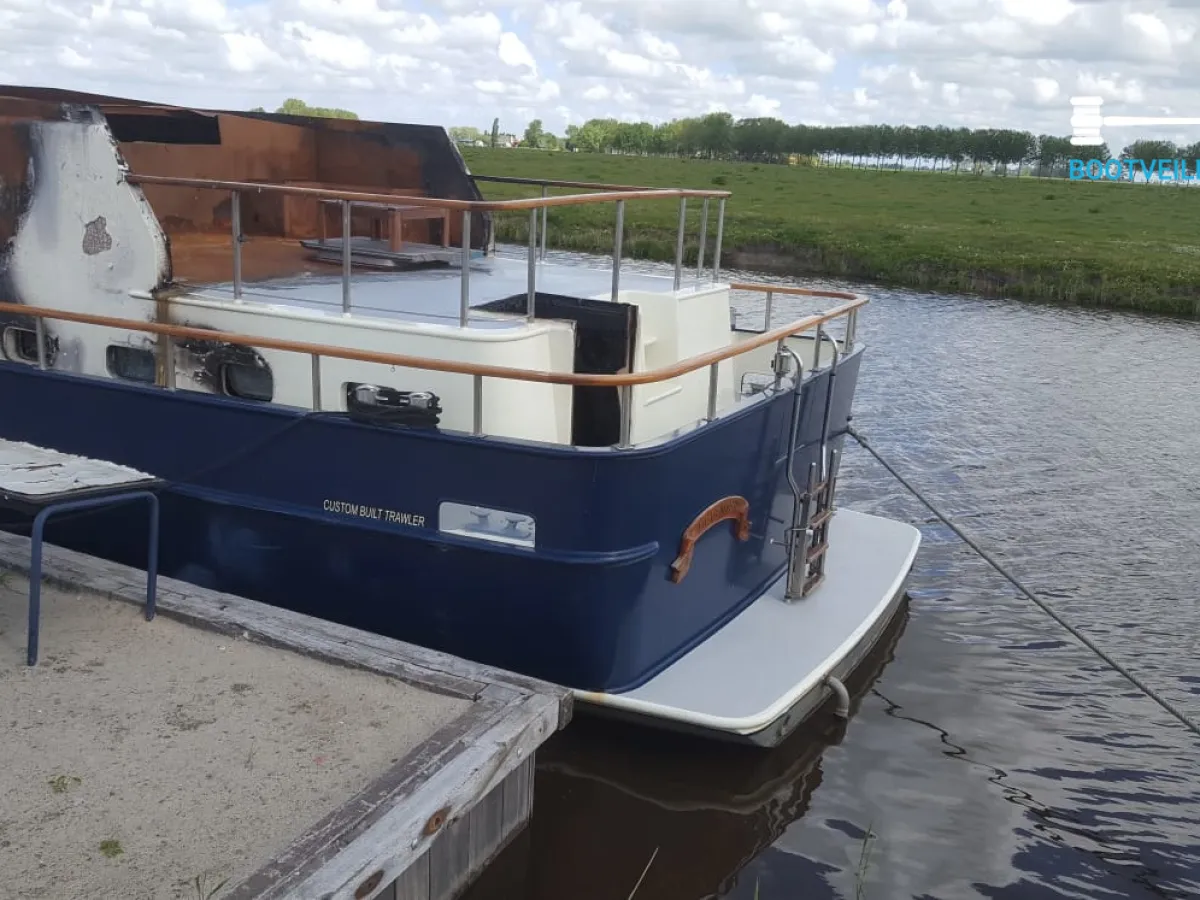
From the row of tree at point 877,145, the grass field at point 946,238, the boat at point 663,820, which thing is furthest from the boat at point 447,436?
the row of tree at point 877,145

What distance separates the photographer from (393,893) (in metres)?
4.41

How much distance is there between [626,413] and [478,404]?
764mm

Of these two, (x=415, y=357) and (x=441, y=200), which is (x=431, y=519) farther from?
(x=441, y=200)

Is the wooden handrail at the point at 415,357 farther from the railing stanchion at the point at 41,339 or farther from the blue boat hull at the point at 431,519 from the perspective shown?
the blue boat hull at the point at 431,519

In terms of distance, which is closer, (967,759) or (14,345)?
(967,759)

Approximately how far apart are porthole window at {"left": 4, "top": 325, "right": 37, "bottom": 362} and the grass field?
19599 mm

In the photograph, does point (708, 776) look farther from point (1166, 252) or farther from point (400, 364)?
point (1166, 252)

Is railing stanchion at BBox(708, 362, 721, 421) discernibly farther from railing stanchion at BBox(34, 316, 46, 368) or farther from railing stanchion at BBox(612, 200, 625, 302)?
railing stanchion at BBox(34, 316, 46, 368)

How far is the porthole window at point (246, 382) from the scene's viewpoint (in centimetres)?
659

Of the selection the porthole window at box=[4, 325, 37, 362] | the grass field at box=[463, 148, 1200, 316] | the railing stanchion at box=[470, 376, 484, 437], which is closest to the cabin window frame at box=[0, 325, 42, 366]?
the porthole window at box=[4, 325, 37, 362]

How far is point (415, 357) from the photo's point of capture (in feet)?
19.2

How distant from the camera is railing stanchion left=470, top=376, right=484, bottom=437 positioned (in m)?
5.63

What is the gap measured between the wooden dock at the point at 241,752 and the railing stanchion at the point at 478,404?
118cm

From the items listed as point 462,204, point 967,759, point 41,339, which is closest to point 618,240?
point 462,204
